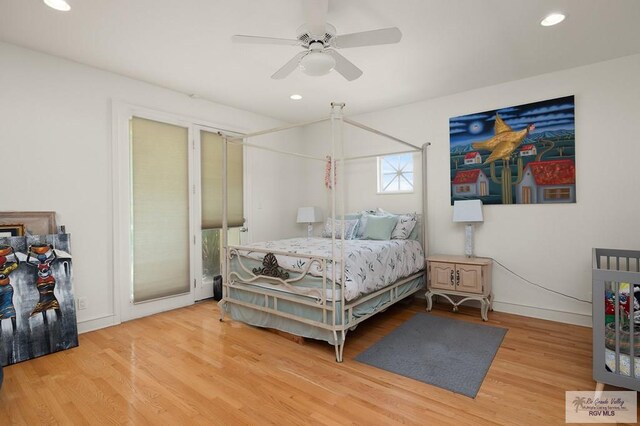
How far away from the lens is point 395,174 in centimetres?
471

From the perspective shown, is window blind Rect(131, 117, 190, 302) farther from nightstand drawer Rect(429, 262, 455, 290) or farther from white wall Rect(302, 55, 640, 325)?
white wall Rect(302, 55, 640, 325)

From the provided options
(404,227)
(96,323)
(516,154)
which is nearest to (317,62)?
(404,227)

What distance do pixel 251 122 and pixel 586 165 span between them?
13.4ft

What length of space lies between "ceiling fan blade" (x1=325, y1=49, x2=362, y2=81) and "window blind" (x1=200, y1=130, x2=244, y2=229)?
2.25 meters

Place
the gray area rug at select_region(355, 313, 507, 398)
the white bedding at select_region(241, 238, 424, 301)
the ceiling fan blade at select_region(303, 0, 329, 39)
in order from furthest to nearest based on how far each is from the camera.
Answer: the white bedding at select_region(241, 238, 424, 301)
the gray area rug at select_region(355, 313, 507, 398)
the ceiling fan blade at select_region(303, 0, 329, 39)

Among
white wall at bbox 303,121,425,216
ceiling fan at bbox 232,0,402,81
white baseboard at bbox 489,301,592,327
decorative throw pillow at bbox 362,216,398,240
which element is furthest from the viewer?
white wall at bbox 303,121,425,216

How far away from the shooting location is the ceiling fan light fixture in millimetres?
2320

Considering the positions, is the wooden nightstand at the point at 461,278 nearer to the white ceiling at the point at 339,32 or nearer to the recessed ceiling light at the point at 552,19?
the white ceiling at the point at 339,32

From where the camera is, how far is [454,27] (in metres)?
2.60

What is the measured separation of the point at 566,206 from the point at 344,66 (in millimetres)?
2767

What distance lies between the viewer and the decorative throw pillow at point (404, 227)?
4074 millimetres

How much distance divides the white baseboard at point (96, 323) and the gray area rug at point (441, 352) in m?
2.58

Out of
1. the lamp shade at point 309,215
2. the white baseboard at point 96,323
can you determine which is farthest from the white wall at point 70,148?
the lamp shade at point 309,215

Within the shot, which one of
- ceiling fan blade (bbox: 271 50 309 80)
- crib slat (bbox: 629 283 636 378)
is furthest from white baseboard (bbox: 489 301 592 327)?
ceiling fan blade (bbox: 271 50 309 80)
